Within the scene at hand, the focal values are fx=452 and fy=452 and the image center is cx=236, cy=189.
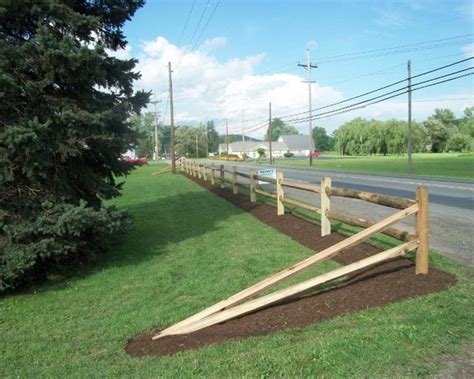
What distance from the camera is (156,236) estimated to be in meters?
9.62

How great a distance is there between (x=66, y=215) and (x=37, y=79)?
2051mm

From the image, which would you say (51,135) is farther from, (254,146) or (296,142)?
(254,146)

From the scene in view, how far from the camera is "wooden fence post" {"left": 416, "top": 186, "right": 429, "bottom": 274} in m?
5.11

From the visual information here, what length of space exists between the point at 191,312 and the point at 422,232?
9.18 ft

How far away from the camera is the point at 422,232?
5.15 meters

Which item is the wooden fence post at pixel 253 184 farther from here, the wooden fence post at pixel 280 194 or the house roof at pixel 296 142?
the house roof at pixel 296 142

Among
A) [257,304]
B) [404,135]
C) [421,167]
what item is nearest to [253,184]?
[257,304]

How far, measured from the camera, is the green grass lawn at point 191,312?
354 centimetres

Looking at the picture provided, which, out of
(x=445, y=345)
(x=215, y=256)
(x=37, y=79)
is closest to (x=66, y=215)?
(x=37, y=79)

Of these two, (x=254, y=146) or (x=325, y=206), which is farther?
(x=254, y=146)

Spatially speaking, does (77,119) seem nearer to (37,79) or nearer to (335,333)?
(37,79)

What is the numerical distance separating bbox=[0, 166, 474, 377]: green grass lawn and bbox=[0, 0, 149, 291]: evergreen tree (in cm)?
72

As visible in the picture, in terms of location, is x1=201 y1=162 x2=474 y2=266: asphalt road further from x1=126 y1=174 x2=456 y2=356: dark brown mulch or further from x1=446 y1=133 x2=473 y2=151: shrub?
x1=446 y1=133 x2=473 y2=151: shrub

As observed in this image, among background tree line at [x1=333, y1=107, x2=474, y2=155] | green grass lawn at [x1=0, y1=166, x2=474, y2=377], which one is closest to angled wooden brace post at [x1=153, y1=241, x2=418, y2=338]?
green grass lawn at [x1=0, y1=166, x2=474, y2=377]
